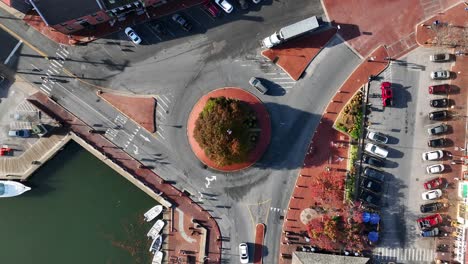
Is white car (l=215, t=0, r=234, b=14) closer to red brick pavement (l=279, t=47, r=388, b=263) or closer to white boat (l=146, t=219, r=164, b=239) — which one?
red brick pavement (l=279, t=47, r=388, b=263)

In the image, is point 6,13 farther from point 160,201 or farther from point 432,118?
point 432,118

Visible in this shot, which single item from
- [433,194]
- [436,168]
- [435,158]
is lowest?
[433,194]

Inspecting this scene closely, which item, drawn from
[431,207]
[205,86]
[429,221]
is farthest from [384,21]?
[429,221]

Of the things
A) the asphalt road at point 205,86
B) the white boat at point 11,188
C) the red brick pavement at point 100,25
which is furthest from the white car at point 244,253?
the red brick pavement at point 100,25

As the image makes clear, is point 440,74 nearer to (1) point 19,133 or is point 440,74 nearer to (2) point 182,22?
(2) point 182,22

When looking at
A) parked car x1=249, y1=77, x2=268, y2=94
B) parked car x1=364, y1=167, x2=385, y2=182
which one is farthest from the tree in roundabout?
parked car x1=364, y1=167, x2=385, y2=182
